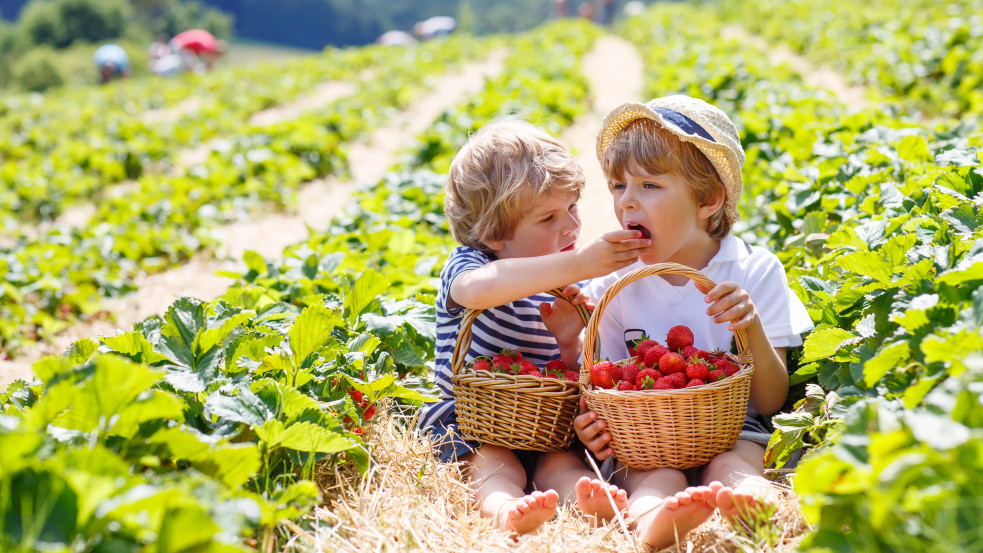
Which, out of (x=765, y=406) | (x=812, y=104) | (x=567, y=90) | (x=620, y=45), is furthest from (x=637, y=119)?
(x=620, y=45)

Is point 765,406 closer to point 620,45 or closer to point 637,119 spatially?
point 637,119

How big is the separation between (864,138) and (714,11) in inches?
925

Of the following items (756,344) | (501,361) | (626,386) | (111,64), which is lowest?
(111,64)

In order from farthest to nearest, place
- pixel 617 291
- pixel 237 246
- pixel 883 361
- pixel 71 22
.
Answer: pixel 71 22 < pixel 237 246 < pixel 617 291 < pixel 883 361

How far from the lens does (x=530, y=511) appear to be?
219 cm

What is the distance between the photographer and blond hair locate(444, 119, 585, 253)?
273cm

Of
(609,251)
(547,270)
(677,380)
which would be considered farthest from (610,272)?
(677,380)

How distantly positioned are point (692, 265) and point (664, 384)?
2.38 ft

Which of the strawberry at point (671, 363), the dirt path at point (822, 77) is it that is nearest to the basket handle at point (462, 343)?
the strawberry at point (671, 363)

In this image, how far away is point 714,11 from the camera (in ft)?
84.5

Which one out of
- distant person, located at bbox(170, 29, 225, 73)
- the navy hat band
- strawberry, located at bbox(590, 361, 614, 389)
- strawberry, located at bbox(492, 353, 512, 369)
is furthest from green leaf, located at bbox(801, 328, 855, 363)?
distant person, located at bbox(170, 29, 225, 73)

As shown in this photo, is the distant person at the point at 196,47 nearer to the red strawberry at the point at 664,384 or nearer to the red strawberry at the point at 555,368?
the red strawberry at the point at 555,368

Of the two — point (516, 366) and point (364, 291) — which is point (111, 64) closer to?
point (364, 291)

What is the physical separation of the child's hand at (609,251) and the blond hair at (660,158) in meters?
0.34
